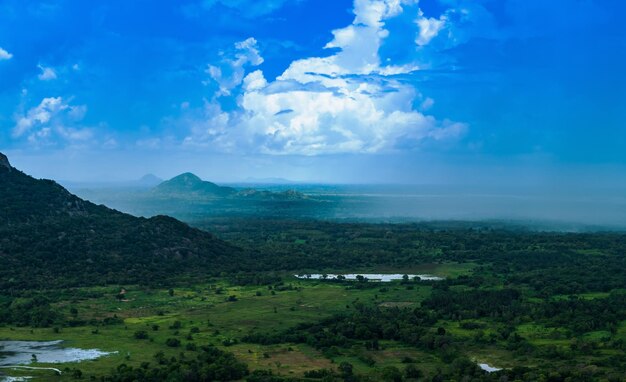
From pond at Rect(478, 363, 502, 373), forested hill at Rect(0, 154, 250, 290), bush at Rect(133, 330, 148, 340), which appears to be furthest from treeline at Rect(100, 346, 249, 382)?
forested hill at Rect(0, 154, 250, 290)

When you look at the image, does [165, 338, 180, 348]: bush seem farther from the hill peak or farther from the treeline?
the hill peak

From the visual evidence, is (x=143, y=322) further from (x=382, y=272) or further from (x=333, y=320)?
(x=382, y=272)

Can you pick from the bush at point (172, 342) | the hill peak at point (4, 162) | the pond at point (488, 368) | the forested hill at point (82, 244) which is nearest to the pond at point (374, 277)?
the forested hill at point (82, 244)

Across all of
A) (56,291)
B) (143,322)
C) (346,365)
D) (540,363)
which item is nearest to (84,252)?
(56,291)

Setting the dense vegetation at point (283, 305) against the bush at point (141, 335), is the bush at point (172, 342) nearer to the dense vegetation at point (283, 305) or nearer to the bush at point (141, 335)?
the dense vegetation at point (283, 305)

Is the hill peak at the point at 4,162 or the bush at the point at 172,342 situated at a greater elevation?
the hill peak at the point at 4,162

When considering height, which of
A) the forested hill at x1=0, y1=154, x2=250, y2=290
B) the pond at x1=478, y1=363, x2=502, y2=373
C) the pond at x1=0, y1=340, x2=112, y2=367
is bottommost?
the pond at x1=0, y1=340, x2=112, y2=367

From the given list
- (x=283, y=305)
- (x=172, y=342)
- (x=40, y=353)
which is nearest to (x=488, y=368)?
(x=172, y=342)
